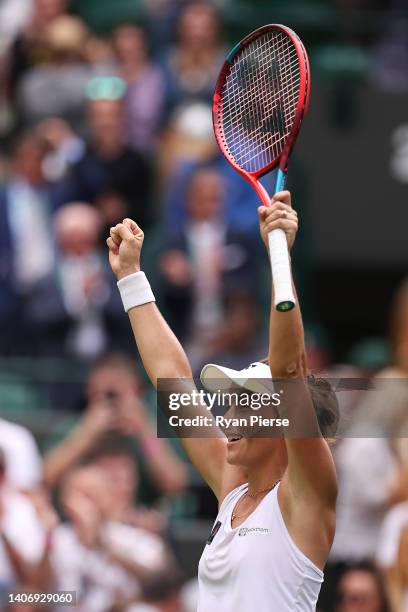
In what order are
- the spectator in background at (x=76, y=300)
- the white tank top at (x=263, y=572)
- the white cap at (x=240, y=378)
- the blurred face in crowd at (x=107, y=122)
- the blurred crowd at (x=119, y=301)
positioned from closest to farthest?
the white tank top at (x=263, y=572) → the white cap at (x=240, y=378) → the blurred crowd at (x=119, y=301) → the spectator in background at (x=76, y=300) → the blurred face in crowd at (x=107, y=122)

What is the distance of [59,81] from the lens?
944 centimetres

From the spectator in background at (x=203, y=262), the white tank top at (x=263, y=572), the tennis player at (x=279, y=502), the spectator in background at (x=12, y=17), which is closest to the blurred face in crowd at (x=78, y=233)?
the spectator in background at (x=203, y=262)

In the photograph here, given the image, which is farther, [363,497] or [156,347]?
[363,497]

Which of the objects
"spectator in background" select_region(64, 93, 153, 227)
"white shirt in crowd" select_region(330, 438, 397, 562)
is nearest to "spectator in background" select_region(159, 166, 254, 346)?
"spectator in background" select_region(64, 93, 153, 227)

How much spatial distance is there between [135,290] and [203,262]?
397 centimetres

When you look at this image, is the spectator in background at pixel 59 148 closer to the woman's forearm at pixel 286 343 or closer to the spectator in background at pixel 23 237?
the spectator in background at pixel 23 237

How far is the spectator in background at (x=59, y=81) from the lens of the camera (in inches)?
370

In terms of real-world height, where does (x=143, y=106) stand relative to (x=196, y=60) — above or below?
below

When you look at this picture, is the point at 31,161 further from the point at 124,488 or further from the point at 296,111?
the point at 296,111

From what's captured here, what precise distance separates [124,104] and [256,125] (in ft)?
15.9

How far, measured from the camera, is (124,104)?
9156mm

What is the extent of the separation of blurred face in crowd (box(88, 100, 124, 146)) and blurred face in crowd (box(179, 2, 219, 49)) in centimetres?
58

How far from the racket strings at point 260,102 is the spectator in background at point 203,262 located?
11.6 ft

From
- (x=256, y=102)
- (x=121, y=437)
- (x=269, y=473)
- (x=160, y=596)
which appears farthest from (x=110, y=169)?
(x=269, y=473)
